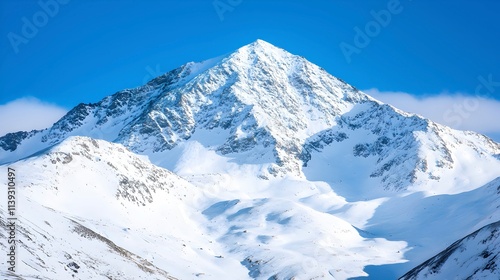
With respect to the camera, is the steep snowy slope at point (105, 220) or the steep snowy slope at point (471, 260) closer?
the steep snowy slope at point (471, 260)

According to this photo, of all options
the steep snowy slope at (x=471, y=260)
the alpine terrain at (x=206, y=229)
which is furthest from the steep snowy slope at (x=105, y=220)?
the steep snowy slope at (x=471, y=260)

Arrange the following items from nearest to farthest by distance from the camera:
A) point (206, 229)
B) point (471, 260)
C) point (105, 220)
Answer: point (471, 260) → point (105, 220) → point (206, 229)

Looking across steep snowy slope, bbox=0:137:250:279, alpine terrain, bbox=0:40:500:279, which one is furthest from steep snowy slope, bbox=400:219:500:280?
steep snowy slope, bbox=0:137:250:279

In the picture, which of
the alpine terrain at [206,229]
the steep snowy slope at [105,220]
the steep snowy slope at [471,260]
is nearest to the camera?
the steep snowy slope at [471,260]

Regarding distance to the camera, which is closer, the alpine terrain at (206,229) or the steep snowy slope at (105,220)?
the steep snowy slope at (105,220)

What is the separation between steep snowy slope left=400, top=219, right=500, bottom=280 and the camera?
52.3 meters

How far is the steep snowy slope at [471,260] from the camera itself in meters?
52.3

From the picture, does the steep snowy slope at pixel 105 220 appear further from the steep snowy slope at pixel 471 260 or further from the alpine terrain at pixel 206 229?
the steep snowy slope at pixel 471 260

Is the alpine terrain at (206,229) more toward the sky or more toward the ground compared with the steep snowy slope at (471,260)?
more toward the sky

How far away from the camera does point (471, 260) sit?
56875mm

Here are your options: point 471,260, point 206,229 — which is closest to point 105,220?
point 206,229

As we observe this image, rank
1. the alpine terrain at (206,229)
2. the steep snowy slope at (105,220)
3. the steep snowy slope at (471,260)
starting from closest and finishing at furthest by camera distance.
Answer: the steep snowy slope at (471,260)
the steep snowy slope at (105,220)
the alpine terrain at (206,229)

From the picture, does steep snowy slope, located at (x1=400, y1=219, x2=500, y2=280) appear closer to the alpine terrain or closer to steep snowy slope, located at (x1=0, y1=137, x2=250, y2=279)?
the alpine terrain

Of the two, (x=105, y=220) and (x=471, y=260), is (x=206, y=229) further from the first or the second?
(x=471, y=260)
